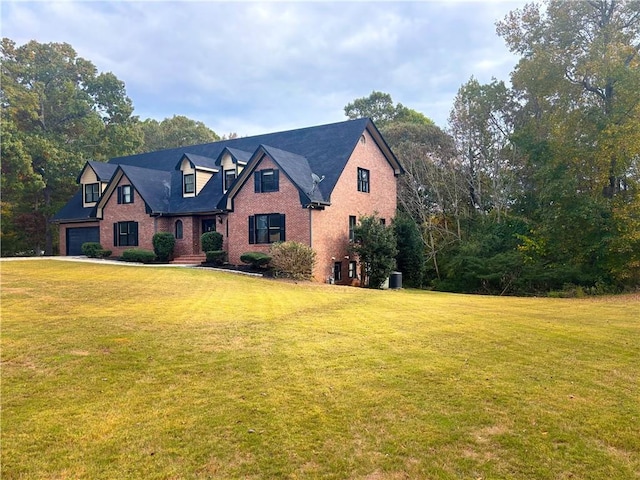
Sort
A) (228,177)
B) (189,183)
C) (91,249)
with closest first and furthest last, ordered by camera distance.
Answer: (228,177), (91,249), (189,183)

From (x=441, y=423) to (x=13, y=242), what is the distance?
45834mm

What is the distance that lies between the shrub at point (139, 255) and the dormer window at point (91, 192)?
7.93 meters

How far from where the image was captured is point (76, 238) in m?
33.9

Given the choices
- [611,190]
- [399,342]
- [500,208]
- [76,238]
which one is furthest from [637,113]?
[76,238]

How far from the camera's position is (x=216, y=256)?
25.5m

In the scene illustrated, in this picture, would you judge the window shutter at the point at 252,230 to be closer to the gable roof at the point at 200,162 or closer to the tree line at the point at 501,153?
the gable roof at the point at 200,162

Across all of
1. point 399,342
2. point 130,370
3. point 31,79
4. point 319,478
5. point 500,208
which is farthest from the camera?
point 31,79

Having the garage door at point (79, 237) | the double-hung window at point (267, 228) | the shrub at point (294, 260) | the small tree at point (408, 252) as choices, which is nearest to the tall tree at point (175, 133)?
the garage door at point (79, 237)

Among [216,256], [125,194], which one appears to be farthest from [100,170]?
[216,256]

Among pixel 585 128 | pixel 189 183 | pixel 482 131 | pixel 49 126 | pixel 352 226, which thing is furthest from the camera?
pixel 49 126

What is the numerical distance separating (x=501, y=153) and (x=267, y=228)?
63.3 ft

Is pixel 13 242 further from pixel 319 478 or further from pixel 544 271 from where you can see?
pixel 319 478

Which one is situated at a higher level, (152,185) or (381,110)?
(381,110)

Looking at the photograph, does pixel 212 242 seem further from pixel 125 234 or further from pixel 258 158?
pixel 125 234
